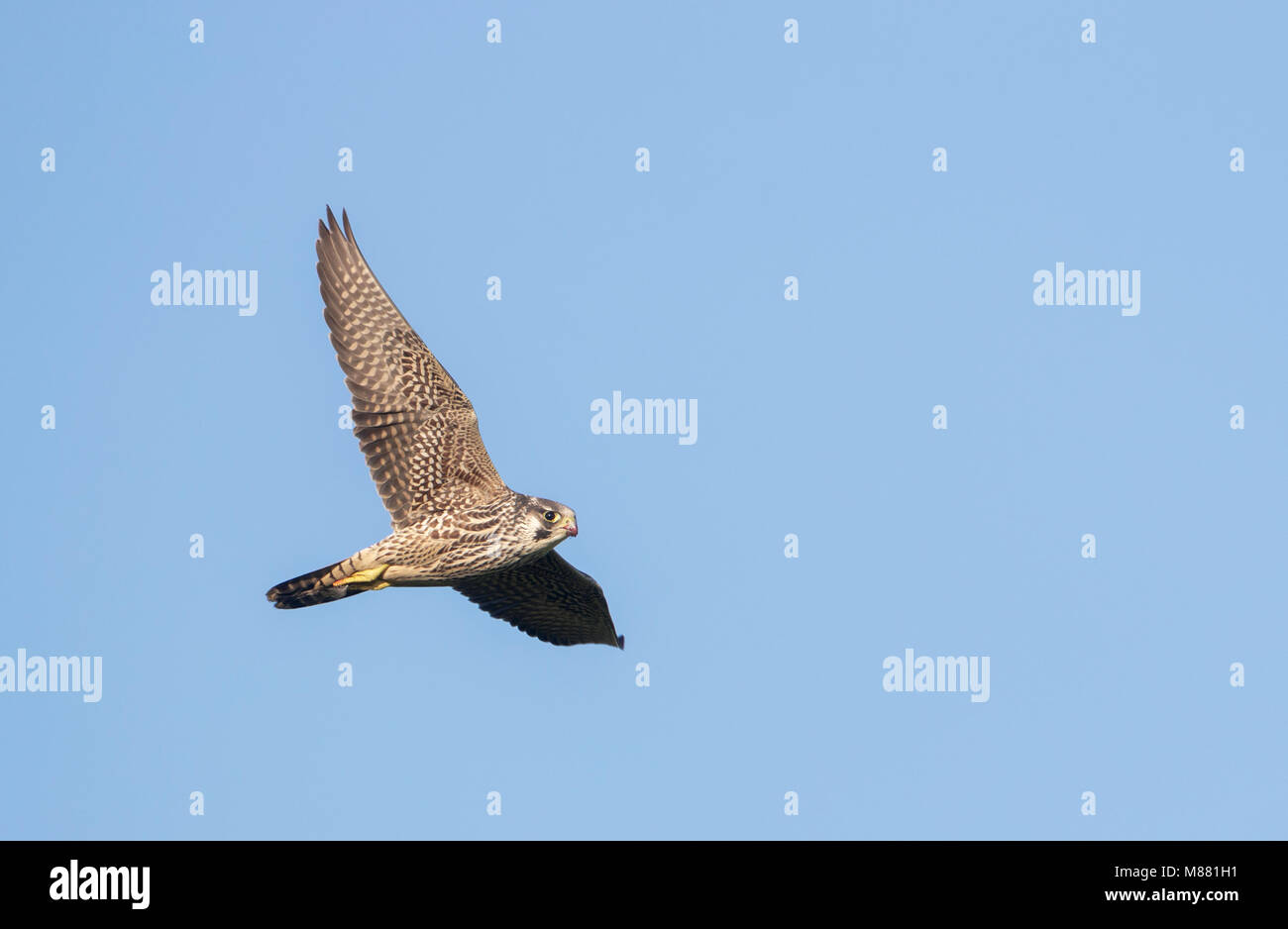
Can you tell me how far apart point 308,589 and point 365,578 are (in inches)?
22.5

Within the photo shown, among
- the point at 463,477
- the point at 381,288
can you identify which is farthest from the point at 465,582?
the point at 381,288

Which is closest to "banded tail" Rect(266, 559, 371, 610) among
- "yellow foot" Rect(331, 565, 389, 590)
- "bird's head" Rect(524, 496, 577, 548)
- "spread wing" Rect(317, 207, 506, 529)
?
"yellow foot" Rect(331, 565, 389, 590)

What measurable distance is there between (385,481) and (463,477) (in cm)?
82

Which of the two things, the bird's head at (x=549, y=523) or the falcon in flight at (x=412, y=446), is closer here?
the bird's head at (x=549, y=523)

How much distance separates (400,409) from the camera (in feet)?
60.8

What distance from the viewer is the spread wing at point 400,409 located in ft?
60.8

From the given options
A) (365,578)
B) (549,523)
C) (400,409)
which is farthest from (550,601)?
(400,409)

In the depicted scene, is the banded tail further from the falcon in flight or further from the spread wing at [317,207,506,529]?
the spread wing at [317,207,506,529]

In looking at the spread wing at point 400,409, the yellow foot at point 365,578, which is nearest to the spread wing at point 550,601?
the spread wing at point 400,409

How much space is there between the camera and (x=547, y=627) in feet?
68.5

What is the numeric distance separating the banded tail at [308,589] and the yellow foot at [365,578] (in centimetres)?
3

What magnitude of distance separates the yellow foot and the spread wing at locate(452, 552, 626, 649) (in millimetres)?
1890

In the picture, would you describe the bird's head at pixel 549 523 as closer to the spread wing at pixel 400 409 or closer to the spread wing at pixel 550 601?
the spread wing at pixel 400 409
